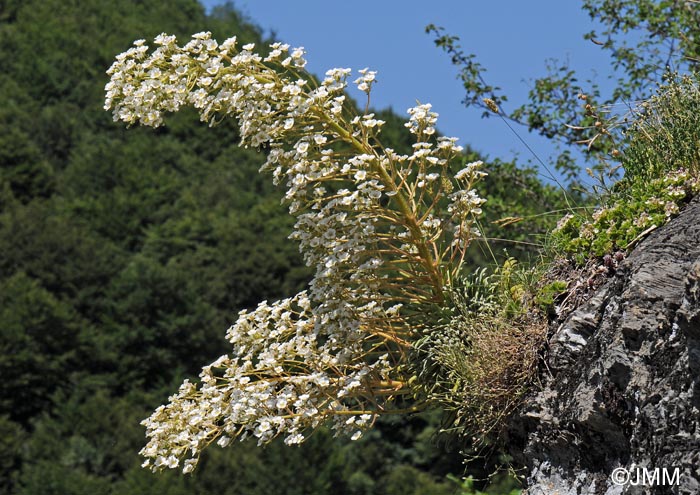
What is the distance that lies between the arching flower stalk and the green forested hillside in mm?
18234

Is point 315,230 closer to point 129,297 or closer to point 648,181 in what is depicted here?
point 648,181

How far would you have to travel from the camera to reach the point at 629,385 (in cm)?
359

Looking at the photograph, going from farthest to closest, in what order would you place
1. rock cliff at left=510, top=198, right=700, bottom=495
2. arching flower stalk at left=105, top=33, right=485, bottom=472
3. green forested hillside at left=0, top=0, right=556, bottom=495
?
green forested hillside at left=0, top=0, right=556, bottom=495, arching flower stalk at left=105, top=33, right=485, bottom=472, rock cliff at left=510, top=198, right=700, bottom=495

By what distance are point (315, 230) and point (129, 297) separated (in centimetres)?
3840

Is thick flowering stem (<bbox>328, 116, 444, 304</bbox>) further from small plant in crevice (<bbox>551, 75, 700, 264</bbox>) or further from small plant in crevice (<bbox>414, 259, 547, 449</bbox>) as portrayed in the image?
small plant in crevice (<bbox>551, 75, 700, 264</bbox>)

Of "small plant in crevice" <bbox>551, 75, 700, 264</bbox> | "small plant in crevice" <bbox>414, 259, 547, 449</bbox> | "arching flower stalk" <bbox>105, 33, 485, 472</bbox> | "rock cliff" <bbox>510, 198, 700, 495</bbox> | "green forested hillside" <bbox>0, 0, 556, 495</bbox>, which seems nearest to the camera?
"rock cliff" <bbox>510, 198, 700, 495</bbox>

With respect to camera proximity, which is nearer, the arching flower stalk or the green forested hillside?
the arching flower stalk

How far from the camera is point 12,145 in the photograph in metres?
48.3

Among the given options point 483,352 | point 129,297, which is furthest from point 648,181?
point 129,297

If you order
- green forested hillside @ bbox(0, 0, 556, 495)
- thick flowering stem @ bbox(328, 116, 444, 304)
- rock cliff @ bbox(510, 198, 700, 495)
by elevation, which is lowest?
rock cliff @ bbox(510, 198, 700, 495)

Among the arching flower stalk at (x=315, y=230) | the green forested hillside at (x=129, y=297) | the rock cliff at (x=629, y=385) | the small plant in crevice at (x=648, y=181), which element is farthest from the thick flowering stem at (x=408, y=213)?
the green forested hillside at (x=129, y=297)

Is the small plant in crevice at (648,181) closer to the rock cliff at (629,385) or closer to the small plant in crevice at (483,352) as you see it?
the rock cliff at (629,385)

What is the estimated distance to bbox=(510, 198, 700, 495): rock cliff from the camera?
3.41 metres

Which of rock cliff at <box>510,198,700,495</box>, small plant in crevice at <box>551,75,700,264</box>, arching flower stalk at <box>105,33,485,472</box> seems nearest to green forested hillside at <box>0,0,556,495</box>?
arching flower stalk at <box>105,33,485,472</box>
